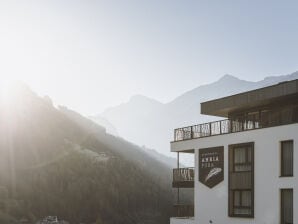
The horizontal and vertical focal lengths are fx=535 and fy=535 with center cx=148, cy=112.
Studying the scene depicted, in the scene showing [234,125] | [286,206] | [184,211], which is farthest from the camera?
[184,211]

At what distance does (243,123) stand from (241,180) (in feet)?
12.9

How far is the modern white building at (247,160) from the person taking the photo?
2920 centimetres

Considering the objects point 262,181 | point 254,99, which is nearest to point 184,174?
point 262,181

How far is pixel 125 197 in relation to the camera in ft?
510

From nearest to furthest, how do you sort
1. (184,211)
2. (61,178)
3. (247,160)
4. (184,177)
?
(247,160) < (184,211) < (184,177) < (61,178)

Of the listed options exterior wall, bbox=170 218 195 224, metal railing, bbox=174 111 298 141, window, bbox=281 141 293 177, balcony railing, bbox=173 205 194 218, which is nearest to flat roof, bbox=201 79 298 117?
metal railing, bbox=174 111 298 141

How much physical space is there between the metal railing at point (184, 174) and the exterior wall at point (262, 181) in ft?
11.4

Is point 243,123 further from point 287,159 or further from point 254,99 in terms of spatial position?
point 287,159

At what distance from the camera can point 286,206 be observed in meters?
28.9

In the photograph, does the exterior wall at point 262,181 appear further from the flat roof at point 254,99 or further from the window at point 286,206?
the flat roof at point 254,99

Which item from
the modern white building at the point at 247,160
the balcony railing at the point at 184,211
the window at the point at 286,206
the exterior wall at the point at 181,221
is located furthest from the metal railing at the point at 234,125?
the exterior wall at the point at 181,221

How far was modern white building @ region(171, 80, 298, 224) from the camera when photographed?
29.2 m

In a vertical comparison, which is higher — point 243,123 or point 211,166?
point 243,123

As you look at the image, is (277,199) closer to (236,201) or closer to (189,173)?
(236,201)
